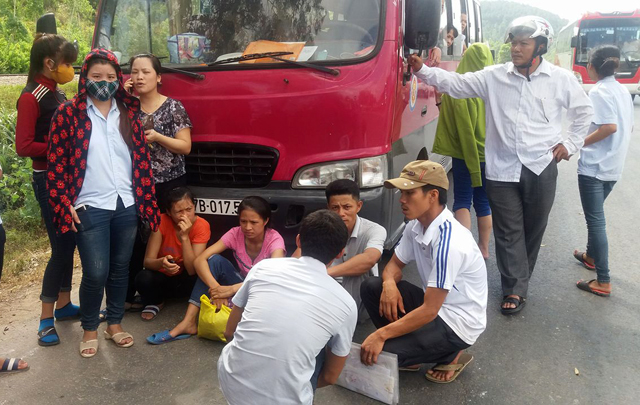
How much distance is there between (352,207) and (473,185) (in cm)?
144

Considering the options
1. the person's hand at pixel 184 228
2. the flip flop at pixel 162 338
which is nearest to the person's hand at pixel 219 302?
the flip flop at pixel 162 338

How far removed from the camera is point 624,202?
636 cm

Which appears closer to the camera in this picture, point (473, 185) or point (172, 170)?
point (172, 170)

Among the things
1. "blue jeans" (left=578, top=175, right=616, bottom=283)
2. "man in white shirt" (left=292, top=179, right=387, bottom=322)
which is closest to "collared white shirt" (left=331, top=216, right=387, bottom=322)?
"man in white shirt" (left=292, top=179, right=387, bottom=322)

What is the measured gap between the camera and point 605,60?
13.1ft

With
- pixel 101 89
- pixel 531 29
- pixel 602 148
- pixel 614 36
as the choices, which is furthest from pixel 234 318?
pixel 614 36

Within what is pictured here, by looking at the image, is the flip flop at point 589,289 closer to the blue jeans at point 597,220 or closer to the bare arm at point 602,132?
the blue jeans at point 597,220

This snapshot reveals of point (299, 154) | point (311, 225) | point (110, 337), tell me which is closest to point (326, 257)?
point (311, 225)

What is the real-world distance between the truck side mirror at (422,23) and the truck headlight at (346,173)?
2.59 ft

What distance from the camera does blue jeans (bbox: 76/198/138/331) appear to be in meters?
3.03

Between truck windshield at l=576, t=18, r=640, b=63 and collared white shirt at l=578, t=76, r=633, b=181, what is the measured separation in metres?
16.5

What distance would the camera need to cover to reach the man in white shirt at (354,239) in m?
3.22

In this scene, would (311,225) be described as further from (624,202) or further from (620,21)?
(620,21)

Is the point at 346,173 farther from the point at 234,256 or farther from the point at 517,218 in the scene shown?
the point at 517,218
